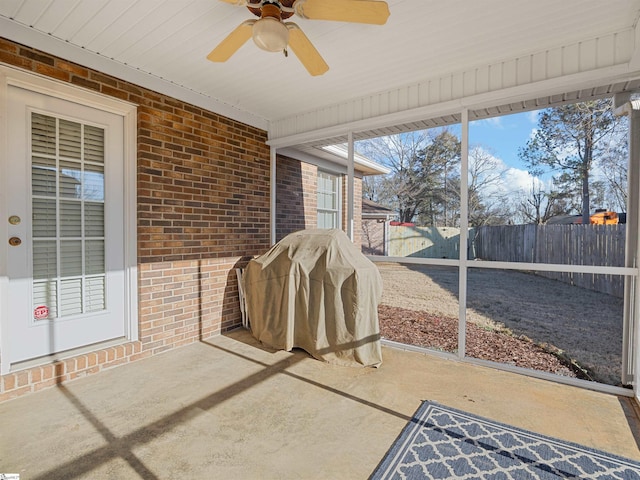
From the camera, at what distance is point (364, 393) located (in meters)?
2.55

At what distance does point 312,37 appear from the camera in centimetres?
252

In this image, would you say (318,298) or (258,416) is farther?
(318,298)

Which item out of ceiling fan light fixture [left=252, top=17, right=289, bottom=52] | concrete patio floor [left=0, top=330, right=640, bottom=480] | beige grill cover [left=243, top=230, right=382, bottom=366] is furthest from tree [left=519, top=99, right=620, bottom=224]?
ceiling fan light fixture [left=252, top=17, right=289, bottom=52]

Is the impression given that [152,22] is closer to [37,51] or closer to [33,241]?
[37,51]

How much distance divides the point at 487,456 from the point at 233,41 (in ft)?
9.85

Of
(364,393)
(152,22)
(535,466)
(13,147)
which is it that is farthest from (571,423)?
(13,147)

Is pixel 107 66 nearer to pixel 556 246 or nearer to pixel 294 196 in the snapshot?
pixel 294 196

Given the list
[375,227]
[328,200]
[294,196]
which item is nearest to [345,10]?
[375,227]

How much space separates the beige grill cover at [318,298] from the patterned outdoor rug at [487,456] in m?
1.02

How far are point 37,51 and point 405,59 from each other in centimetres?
303

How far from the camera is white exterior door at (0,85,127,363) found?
8.18 ft

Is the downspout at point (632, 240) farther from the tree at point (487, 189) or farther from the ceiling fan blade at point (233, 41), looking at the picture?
the ceiling fan blade at point (233, 41)

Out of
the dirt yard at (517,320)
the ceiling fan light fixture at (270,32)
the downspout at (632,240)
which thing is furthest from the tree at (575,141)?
the ceiling fan light fixture at (270,32)

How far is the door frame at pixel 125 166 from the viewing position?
7.89 feet
